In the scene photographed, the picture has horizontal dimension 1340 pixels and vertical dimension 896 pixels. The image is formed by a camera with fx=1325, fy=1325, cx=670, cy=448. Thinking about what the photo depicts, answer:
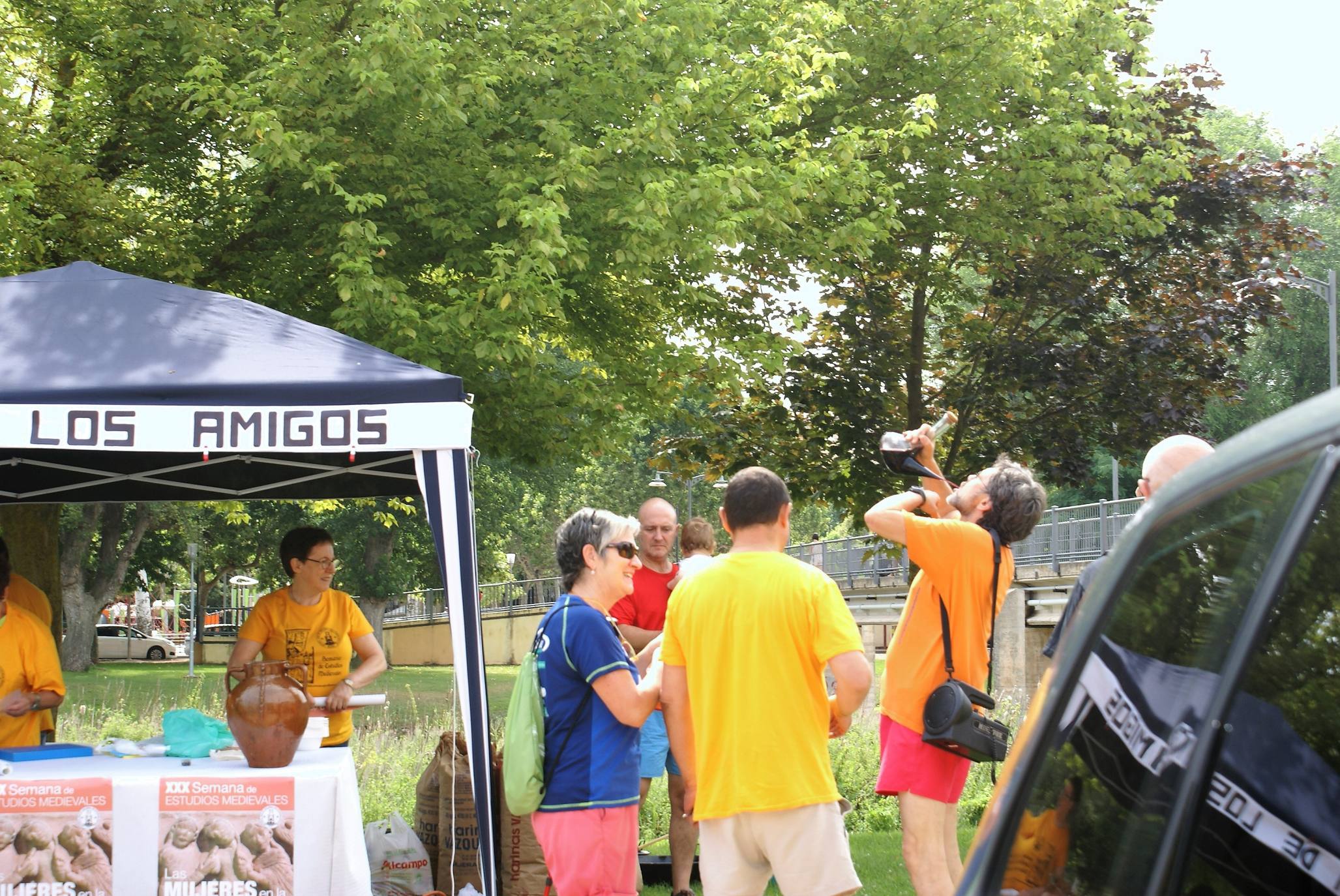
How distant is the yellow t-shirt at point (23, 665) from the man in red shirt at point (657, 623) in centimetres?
248

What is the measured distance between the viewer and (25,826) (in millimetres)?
4582

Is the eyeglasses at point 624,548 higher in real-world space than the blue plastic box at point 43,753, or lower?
higher

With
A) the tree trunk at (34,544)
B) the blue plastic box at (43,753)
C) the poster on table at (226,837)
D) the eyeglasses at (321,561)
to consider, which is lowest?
the poster on table at (226,837)

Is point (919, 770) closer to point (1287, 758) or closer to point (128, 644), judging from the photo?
point (1287, 758)

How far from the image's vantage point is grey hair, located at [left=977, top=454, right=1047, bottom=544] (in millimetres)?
4621

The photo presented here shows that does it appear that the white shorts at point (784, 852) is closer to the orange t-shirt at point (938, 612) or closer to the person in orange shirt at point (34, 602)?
the orange t-shirt at point (938, 612)

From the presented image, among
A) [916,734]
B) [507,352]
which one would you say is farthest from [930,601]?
[507,352]

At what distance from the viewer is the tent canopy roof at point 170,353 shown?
529cm

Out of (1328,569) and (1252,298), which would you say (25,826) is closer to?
(1328,569)

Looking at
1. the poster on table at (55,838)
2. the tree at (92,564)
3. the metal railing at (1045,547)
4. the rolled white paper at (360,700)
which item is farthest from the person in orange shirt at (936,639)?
the tree at (92,564)

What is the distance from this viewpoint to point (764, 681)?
12.6 feet

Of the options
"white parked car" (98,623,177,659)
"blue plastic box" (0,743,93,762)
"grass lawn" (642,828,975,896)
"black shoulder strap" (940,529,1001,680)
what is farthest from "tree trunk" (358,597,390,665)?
"black shoulder strap" (940,529,1001,680)

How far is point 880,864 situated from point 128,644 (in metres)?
53.7

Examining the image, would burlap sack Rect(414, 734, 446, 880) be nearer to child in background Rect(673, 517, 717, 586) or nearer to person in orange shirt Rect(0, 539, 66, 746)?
child in background Rect(673, 517, 717, 586)
